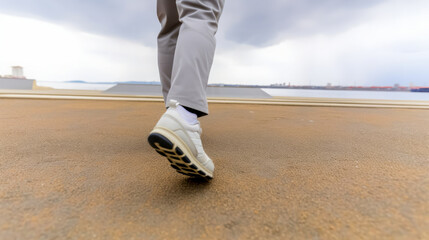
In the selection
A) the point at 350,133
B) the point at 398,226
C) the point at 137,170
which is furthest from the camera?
the point at 350,133

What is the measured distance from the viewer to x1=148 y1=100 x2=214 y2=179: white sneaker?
36 cm

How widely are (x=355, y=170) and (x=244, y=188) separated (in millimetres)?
310

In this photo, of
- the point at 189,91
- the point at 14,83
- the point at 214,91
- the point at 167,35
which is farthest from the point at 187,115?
the point at 14,83

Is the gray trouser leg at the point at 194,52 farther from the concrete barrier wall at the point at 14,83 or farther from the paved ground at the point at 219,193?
the concrete barrier wall at the point at 14,83

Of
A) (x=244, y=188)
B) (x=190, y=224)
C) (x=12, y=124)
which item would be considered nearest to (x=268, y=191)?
(x=244, y=188)

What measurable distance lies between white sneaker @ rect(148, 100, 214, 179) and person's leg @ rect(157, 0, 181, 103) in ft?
0.93

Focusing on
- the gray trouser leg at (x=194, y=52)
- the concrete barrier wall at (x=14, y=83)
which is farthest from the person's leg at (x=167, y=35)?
the concrete barrier wall at (x=14, y=83)

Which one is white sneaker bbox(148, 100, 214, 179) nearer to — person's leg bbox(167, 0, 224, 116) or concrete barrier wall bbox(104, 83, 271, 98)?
person's leg bbox(167, 0, 224, 116)

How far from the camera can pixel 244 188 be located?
1.40ft

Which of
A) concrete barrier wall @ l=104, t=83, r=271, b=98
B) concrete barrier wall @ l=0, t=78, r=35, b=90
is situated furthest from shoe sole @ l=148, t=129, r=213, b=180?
concrete barrier wall @ l=0, t=78, r=35, b=90

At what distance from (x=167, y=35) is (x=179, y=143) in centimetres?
42

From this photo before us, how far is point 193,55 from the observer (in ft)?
1.42

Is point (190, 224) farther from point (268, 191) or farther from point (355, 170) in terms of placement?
point (355, 170)

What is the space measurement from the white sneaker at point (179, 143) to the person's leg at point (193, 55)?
1.2 inches
